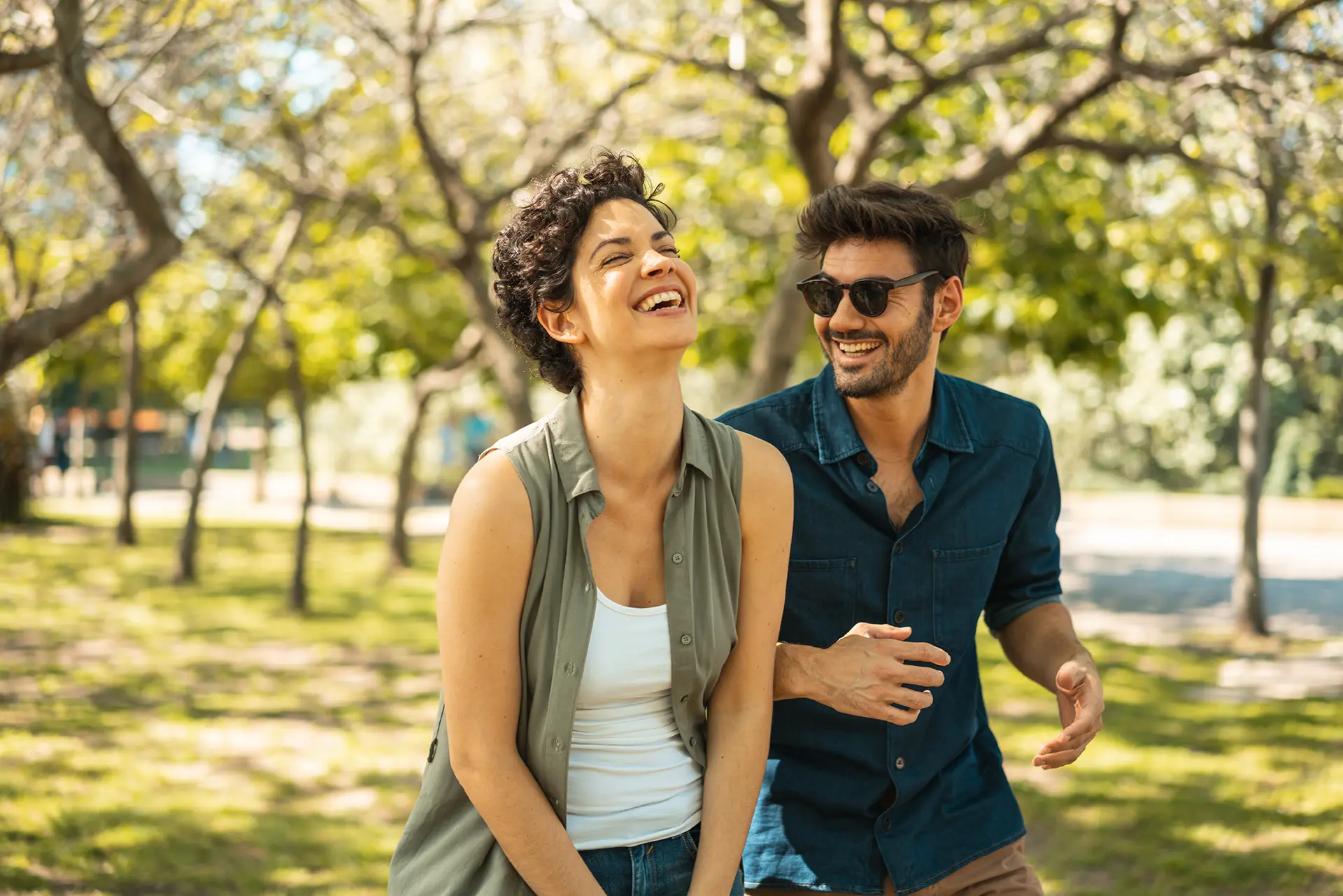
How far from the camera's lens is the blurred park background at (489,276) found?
601 centimetres

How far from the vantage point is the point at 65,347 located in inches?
717

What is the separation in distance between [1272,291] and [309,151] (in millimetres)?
8494

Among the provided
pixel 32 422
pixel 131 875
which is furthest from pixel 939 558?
pixel 32 422

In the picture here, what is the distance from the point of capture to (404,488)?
15.8m

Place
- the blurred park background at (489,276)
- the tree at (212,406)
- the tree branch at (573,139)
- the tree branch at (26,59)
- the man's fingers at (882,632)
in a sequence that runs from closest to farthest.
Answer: the man's fingers at (882,632) → the tree branch at (26,59) → the blurred park background at (489,276) → the tree branch at (573,139) → the tree at (212,406)

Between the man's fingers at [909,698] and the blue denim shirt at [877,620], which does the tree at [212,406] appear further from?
the man's fingers at [909,698]

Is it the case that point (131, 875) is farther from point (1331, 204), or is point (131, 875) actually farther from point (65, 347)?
point (65, 347)

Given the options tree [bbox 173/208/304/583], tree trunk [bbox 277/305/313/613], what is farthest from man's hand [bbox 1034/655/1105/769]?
tree [bbox 173/208/304/583]

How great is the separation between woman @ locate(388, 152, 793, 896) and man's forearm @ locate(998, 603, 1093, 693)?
0.80 metres

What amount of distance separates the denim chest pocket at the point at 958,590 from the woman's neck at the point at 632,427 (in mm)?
763

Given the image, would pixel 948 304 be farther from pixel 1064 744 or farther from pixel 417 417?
pixel 417 417

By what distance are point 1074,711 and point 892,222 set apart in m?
1.16

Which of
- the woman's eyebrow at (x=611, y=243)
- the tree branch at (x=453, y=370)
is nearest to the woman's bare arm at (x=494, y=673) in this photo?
the woman's eyebrow at (x=611, y=243)

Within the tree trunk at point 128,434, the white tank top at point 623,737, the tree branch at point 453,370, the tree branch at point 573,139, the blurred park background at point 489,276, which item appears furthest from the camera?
the tree trunk at point 128,434
